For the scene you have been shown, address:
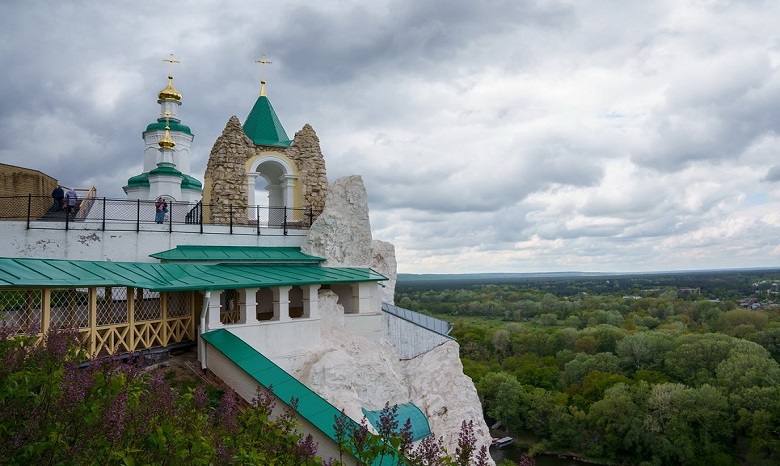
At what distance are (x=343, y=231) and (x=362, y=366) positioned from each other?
4.07m

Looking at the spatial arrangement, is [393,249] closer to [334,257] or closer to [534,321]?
[334,257]

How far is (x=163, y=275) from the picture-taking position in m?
10.7

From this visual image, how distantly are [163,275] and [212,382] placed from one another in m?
2.36

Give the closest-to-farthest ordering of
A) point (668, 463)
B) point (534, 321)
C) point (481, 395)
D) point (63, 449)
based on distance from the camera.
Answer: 1. point (63, 449)
2. point (668, 463)
3. point (481, 395)
4. point (534, 321)

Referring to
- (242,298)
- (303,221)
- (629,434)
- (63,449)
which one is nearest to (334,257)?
(303,221)

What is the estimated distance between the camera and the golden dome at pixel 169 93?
27453 millimetres

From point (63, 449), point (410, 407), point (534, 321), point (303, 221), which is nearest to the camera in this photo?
point (63, 449)

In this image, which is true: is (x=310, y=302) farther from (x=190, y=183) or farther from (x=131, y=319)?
(x=190, y=183)

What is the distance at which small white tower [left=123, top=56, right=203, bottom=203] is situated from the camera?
2433 centimetres

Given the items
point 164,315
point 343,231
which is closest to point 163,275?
point 164,315

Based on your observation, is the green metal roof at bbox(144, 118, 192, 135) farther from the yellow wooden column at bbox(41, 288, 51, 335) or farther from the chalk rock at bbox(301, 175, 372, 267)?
the yellow wooden column at bbox(41, 288, 51, 335)

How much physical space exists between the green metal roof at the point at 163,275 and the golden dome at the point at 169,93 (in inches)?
714

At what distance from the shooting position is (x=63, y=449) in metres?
4.14

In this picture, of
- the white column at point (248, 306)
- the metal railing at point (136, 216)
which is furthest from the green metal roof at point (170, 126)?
the white column at point (248, 306)
